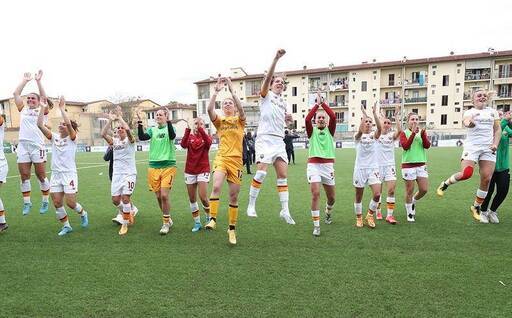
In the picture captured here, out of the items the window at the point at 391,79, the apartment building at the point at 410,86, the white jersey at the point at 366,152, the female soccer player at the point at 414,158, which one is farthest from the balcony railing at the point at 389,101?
the white jersey at the point at 366,152

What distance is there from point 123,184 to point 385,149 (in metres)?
5.44

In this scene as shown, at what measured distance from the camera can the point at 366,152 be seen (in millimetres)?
6953

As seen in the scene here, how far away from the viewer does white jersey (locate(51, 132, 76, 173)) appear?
6652 millimetres

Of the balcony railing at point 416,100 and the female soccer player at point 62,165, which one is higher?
the balcony railing at point 416,100

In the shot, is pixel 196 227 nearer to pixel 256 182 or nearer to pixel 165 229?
pixel 165 229

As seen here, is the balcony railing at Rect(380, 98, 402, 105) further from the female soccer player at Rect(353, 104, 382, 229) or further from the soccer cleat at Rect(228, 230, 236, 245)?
the soccer cleat at Rect(228, 230, 236, 245)

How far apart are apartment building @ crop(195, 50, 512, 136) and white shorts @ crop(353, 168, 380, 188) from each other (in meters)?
43.8

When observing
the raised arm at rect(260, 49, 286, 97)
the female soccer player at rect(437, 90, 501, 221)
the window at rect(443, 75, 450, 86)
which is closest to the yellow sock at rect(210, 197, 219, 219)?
the raised arm at rect(260, 49, 286, 97)

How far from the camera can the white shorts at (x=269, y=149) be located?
6.16 meters

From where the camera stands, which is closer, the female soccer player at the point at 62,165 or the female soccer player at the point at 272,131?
the female soccer player at the point at 272,131

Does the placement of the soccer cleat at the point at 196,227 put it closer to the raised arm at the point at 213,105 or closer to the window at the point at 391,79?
the raised arm at the point at 213,105

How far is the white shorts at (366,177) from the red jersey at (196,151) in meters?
3.02

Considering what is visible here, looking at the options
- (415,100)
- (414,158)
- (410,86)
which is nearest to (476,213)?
(414,158)

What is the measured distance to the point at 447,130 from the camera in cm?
5469
